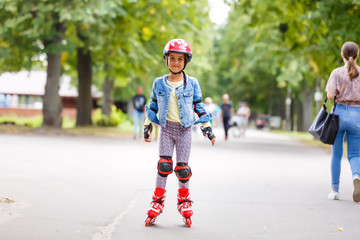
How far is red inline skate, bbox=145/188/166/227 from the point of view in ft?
16.5

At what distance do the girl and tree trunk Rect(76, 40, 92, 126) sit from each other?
A: 22.7m

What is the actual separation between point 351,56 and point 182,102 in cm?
275

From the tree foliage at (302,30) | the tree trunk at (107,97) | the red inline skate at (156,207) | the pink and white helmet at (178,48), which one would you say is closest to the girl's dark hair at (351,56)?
the pink and white helmet at (178,48)

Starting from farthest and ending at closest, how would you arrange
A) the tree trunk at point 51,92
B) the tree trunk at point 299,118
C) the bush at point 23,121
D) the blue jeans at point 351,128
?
the tree trunk at point 299,118 < the bush at point 23,121 < the tree trunk at point 51,92 < the blue jeans at point 351,128

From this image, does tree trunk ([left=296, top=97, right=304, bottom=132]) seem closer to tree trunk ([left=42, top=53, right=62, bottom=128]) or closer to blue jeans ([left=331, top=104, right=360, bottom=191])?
tree trunk ([left=42, top=53, right=62, bottom=128])

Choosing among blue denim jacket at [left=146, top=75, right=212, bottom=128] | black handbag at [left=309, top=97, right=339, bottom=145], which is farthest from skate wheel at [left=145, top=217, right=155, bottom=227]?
black handbag at [left=309, top=97, right=339, bottom=145]

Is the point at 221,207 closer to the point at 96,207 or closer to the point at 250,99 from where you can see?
the point at 96,207

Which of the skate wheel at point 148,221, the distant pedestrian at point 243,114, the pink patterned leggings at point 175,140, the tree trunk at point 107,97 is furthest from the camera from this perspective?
the tree trunk at point 107,97

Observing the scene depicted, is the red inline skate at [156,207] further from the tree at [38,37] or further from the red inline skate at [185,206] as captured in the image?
the tree at [38,37]

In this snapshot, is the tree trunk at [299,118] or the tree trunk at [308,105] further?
the tree trunk at [299,118]

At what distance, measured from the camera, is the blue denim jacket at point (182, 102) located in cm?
527

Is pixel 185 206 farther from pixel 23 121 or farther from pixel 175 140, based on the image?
pixel 23 121

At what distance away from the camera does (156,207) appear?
5.10m

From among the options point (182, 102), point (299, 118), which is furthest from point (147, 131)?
point (299, 118)
